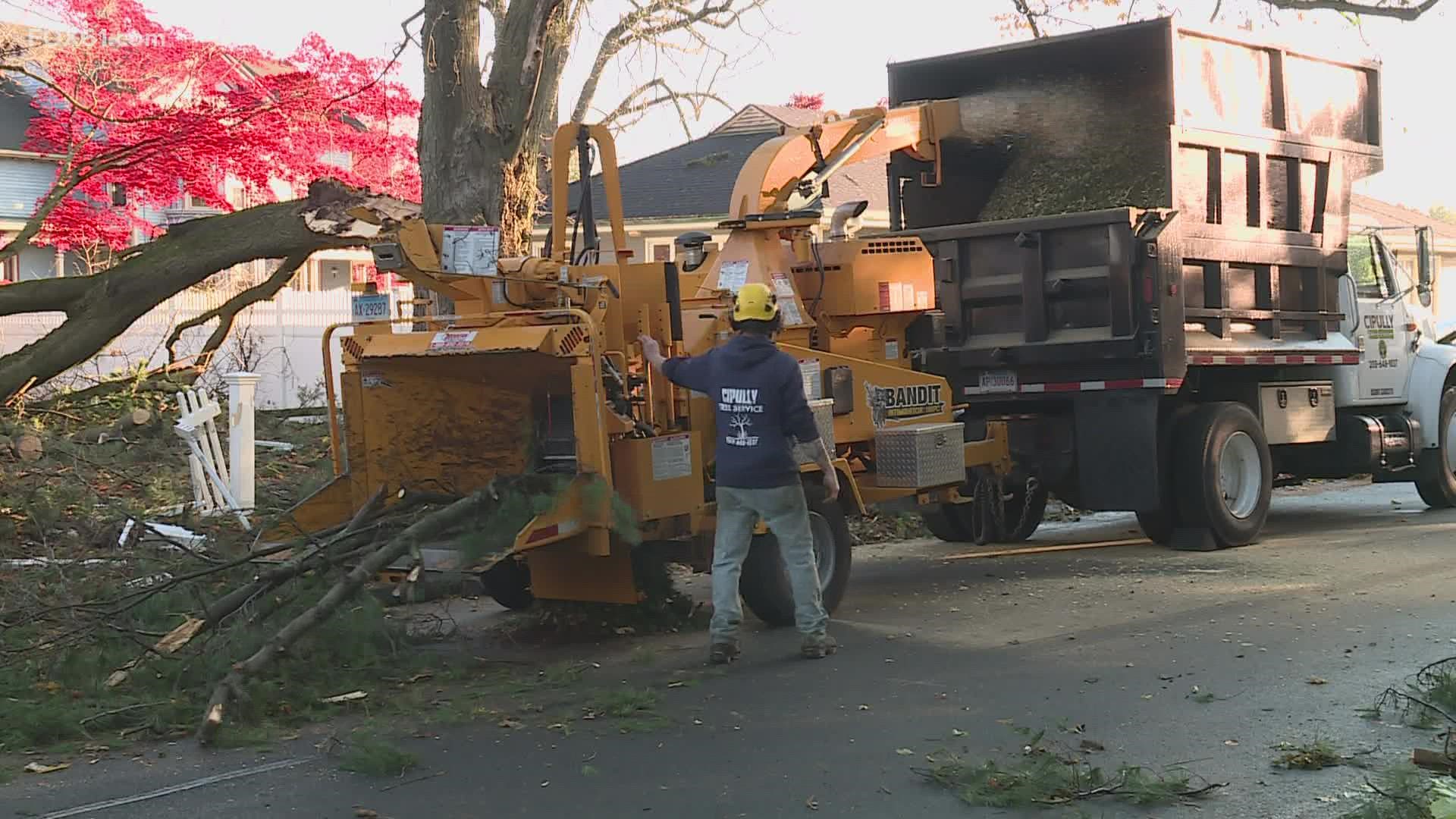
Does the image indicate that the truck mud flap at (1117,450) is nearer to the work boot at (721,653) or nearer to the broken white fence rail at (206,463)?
the work boot at (721,653)

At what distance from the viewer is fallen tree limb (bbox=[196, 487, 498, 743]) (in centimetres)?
677

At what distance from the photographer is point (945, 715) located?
696 centimetres

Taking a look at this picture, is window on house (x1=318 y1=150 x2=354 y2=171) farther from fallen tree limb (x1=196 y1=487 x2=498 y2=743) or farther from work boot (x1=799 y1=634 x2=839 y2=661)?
work boot (x1=799 y1=634 x2=839 y2=661)

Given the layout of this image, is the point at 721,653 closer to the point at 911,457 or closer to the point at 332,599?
the point at 332,599

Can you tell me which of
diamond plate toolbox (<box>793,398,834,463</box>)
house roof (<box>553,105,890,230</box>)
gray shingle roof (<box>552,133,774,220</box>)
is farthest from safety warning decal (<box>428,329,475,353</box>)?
gray shingle roof (<box>552,133,774,220</box>)

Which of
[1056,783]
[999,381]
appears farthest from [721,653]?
[999,381]

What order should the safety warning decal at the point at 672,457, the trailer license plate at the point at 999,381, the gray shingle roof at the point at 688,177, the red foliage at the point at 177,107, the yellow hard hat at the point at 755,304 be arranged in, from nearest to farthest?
the yellow hard hat at the point at 755,304 → the safety warning decal at the point at 672,457 → the trailer license plate at the point at 999,381 → the red foliage at the point at 177,107 → the gray shingle roof at the point at 688,177

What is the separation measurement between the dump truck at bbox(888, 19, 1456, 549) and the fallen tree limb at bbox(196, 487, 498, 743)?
421cm

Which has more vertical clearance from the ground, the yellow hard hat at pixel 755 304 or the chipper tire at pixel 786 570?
the yellow hard hat at pixel 755 304

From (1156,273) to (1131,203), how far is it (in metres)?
1.10

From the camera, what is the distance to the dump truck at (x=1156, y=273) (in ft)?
39.2

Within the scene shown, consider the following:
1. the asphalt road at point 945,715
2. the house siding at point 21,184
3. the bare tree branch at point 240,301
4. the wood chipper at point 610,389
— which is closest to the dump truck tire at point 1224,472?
the asphalt road at point 945,715

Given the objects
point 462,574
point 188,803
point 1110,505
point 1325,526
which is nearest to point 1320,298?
point 1325,526

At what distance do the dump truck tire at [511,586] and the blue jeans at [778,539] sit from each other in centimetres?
184
